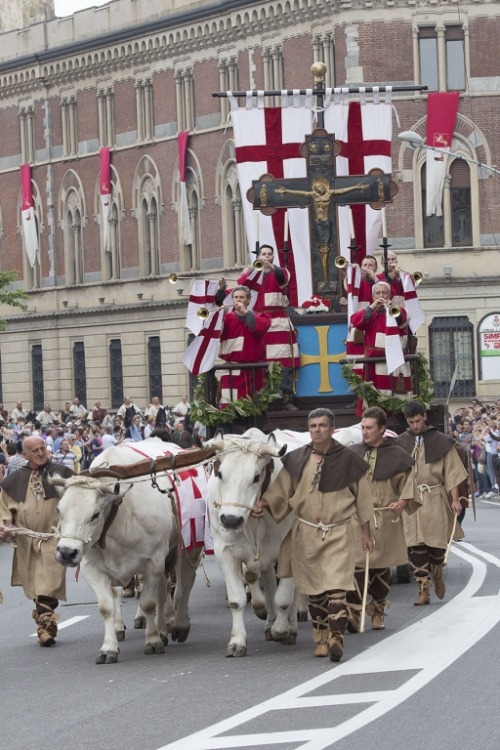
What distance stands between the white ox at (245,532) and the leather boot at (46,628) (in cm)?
183

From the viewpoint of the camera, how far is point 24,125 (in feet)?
223

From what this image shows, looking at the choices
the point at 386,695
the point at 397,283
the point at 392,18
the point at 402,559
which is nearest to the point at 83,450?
the point at 392,18

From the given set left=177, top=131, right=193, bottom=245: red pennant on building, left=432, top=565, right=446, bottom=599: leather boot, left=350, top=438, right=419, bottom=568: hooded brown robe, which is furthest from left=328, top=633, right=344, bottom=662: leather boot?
left=177, top=131, right=193, bottom=245: red pennant on building

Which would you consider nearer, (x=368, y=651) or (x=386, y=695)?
(x=386, y=695)

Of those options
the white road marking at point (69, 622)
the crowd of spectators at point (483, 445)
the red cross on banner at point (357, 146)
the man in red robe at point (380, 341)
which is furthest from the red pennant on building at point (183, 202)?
the white road marking at point (69, 622)

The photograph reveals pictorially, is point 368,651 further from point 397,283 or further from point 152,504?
point 397,283

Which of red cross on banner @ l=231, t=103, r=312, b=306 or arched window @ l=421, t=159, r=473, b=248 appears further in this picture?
arched window @ l=421, t=159, r=473, b=248

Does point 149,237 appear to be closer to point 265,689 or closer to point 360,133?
point 360,133

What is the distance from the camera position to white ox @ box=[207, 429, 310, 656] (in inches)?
536

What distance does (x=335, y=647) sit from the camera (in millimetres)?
12953

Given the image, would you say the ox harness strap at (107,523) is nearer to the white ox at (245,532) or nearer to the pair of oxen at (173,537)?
the pair of oxen at (173,537)

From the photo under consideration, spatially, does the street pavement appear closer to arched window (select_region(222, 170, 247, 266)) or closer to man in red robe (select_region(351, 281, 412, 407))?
man in red robe (select_region(351, 281, 412, 407))

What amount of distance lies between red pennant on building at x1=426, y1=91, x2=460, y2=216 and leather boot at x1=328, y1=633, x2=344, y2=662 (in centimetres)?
4014

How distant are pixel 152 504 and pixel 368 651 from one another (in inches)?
88.2
